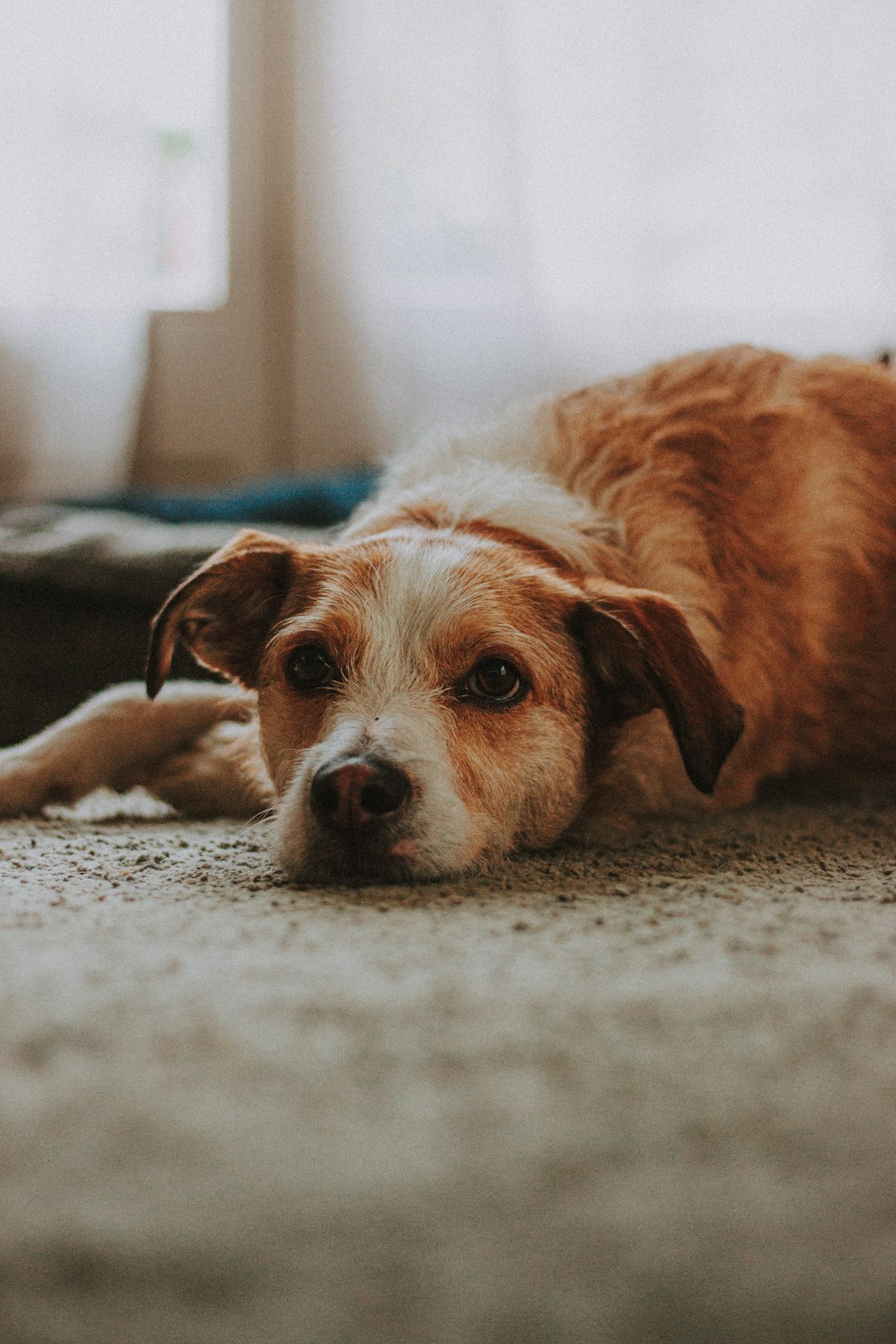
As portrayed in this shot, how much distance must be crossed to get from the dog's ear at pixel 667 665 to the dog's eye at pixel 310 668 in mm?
386

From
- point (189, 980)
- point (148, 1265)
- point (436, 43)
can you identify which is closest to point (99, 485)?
point (436, 43)

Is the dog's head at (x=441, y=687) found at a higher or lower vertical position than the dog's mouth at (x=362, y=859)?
higher

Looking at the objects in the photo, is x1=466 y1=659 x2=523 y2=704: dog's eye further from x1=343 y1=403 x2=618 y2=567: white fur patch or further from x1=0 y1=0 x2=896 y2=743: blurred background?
x1=0 y1=0 x2=896 y2=743: blurred background

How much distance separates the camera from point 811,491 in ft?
7.48

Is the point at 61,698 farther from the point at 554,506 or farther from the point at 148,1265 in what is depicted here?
the point at 148,1265

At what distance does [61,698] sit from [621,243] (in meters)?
3.32

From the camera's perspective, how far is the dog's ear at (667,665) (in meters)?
1.67

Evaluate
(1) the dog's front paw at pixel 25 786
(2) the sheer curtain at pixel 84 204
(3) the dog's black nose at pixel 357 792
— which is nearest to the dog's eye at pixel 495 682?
(3) the dog's black nose at pixel 357 792

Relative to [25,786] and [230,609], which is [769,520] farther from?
[25,786]

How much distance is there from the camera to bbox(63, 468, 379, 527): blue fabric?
3.64 meters

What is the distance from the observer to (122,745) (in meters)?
A: 2.20

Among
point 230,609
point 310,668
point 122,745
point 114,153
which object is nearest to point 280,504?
point 122,745

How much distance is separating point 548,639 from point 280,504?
209 cm

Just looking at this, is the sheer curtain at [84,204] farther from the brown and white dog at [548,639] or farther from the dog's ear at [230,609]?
the dog's ear at [230,609]
